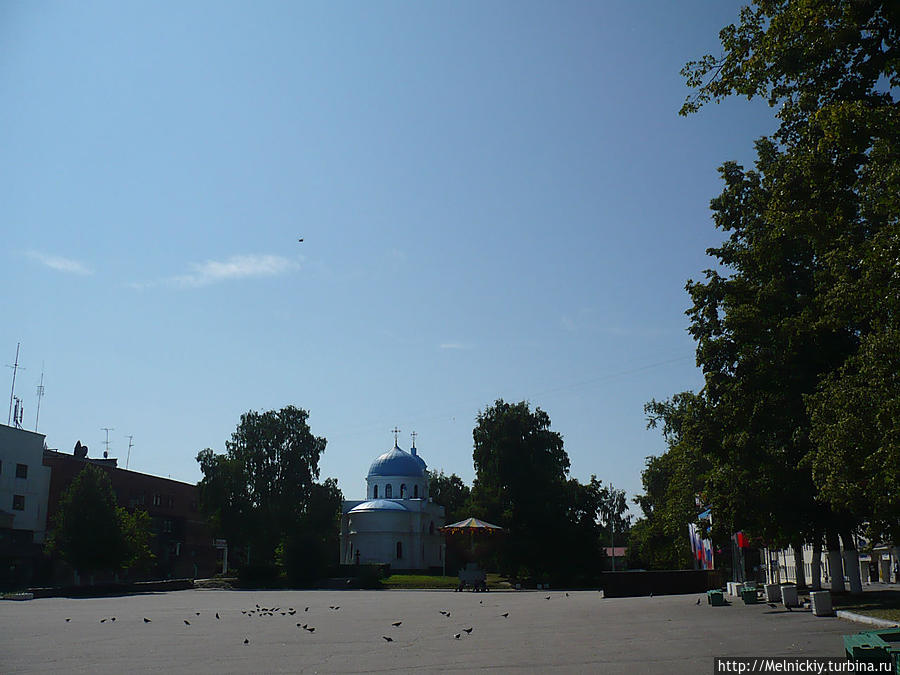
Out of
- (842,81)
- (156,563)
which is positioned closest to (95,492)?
(156,563)

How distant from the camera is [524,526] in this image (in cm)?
6444

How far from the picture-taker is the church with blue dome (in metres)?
84.8

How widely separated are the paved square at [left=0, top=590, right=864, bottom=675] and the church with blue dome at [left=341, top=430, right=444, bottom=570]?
189 feet

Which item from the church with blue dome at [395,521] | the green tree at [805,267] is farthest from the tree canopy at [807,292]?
the church with blue dome at [395,521]

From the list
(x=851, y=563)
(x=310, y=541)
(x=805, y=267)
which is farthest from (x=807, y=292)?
(x=310, y=541)

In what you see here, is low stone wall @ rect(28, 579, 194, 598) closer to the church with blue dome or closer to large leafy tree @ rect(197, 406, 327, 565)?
large leafy tree @ rect(197, 406, 327, 565)

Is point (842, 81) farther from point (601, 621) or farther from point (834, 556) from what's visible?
point (834, 556)

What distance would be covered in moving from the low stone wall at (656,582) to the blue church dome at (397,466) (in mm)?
53705

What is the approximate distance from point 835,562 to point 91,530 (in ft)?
143

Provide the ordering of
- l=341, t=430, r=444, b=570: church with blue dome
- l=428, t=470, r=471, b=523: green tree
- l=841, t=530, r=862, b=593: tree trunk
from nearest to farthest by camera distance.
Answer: l=841, t=530, r=862, b=593: tree trunk, l=341, t=430, r=444, b=570: church with blue dome, l=428, t=470, r=471, b=523: green tree

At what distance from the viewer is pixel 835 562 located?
27938mm

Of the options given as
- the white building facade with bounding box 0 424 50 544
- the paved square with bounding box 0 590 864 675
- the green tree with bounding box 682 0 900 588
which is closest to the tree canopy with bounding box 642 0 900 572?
the green tree with bounding box 682 0 900 588

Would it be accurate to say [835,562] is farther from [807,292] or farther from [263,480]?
[263,480]

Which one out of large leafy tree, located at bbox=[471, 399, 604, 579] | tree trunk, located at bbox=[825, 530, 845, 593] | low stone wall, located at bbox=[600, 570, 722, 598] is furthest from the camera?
large leafy tree, located at bbox=[471, 399, 604, 579]
